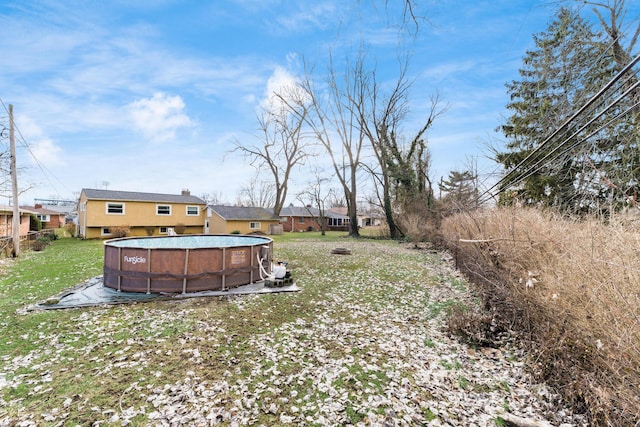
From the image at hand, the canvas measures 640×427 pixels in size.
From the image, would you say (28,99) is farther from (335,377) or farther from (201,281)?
(335,377)

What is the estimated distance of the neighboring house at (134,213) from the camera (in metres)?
21.5

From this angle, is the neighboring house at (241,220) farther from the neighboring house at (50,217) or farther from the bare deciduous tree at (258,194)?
the neighboring house at (50,217)

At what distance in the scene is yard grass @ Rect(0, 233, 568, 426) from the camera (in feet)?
10.1

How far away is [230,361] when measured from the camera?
4.12 meters

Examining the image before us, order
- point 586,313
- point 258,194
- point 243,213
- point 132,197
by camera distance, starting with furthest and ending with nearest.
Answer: point 258,194 < point 243,213 < point 132,197 < point 586,313

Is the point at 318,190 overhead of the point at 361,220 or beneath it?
overhead

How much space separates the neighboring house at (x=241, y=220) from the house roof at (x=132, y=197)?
2.31 m

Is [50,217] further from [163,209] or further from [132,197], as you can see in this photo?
[163,209]

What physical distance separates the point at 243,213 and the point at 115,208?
11.4 m

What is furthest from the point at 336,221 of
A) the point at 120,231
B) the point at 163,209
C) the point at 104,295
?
the point at 104,295

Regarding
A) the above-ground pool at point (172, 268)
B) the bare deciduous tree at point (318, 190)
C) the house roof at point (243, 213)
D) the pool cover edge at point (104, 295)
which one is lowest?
the pool cover edge at point (104, 295)

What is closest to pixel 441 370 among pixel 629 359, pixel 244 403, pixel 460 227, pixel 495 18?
pixel 629 359

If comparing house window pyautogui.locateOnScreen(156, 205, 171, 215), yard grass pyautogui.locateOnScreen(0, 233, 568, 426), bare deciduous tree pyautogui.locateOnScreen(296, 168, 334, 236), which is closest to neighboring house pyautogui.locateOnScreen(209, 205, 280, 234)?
house window pyautogui.locateOnScreen(156, 205, 171, 215)

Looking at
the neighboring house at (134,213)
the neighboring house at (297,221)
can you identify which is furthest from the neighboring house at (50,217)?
the neighboring house at (297,221)
